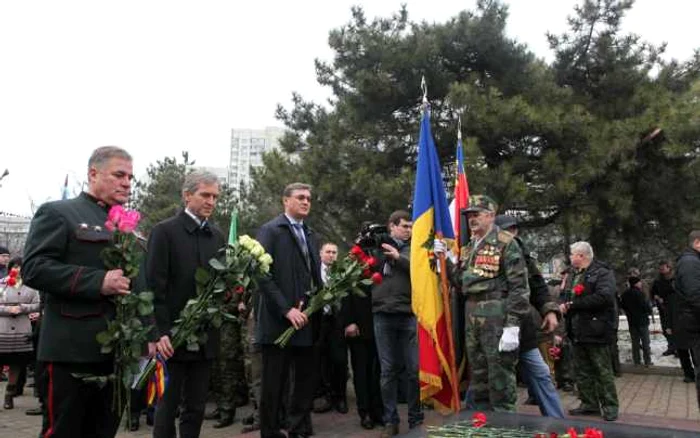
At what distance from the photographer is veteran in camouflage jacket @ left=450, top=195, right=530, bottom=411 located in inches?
185

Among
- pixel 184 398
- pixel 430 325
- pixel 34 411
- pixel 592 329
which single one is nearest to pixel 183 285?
pixel 184 398

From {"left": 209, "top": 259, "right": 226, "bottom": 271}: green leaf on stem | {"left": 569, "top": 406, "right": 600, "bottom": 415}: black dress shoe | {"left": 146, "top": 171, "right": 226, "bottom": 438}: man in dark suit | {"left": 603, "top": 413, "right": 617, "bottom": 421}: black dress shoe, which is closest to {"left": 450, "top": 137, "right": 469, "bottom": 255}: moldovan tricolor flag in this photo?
{"left": 569, "top": 406, "right": 600, "bottom": 415}: black dress shoe

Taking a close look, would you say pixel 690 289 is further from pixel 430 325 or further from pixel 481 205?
pixel 430 325

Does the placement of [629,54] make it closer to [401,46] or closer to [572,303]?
[401,46]

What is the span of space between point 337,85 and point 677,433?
9.28m

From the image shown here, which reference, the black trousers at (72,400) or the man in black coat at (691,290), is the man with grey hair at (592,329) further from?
the black trousers at (72,400)

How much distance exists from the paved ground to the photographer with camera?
407 millimetres

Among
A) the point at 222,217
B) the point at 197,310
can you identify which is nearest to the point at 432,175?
the point at 197,310

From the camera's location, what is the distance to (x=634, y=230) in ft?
34.3

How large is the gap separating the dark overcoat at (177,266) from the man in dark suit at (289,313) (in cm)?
55

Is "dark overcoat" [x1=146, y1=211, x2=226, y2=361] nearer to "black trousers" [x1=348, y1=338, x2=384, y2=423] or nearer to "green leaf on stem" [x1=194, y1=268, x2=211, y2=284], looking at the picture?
"green leaf on stem" [x1=194, y1=268, x2=211, y2=284]

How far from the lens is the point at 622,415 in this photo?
669cm

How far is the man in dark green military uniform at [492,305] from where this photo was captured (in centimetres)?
471

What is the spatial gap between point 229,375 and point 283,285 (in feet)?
6.62
